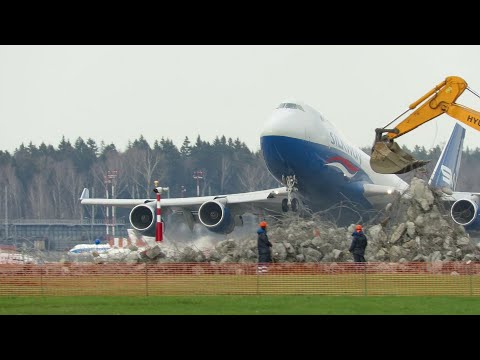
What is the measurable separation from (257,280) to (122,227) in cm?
6155

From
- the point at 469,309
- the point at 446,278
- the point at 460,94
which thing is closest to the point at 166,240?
the point at 460,94

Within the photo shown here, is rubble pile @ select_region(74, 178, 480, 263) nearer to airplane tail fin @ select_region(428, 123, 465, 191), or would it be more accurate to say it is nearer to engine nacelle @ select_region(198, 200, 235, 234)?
engine nacelle @ select_region(198, 200, 235, 234)

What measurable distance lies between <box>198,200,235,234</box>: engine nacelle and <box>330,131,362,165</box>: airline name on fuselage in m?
5.00

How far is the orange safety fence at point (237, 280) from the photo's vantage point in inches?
847

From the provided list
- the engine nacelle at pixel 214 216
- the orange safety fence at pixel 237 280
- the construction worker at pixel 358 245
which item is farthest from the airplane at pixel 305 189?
the orange safety fence at pixel 237 280

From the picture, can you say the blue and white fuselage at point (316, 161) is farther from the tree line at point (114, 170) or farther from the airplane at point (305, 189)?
the tree line at point (114, 170)

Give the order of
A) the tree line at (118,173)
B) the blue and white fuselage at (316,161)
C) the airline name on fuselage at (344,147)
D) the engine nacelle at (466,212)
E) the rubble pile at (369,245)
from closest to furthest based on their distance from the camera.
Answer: the rubble pile at (369,245), the blue and white fuselage at (316,161), the engine nacelle at (466,212), the airline name on fuselage at (344,147), the tree line at (118,173)

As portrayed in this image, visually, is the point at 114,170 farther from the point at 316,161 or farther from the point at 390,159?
the point at 390,159

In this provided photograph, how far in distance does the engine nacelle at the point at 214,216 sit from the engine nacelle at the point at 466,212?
8758 millimetres

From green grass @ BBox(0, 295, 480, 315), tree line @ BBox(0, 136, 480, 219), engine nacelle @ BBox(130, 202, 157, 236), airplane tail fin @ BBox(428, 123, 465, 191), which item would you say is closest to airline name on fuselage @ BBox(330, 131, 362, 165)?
airplane tail fin @ BBox(428, 123, 465, 191)

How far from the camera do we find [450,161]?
5028cm

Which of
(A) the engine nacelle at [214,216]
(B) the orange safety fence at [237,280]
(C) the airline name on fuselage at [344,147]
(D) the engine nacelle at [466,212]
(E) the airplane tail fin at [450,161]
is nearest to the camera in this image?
(B) the orange safety fence at [237,280]

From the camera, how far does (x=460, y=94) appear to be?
1314 inches

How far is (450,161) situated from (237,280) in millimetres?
29261
